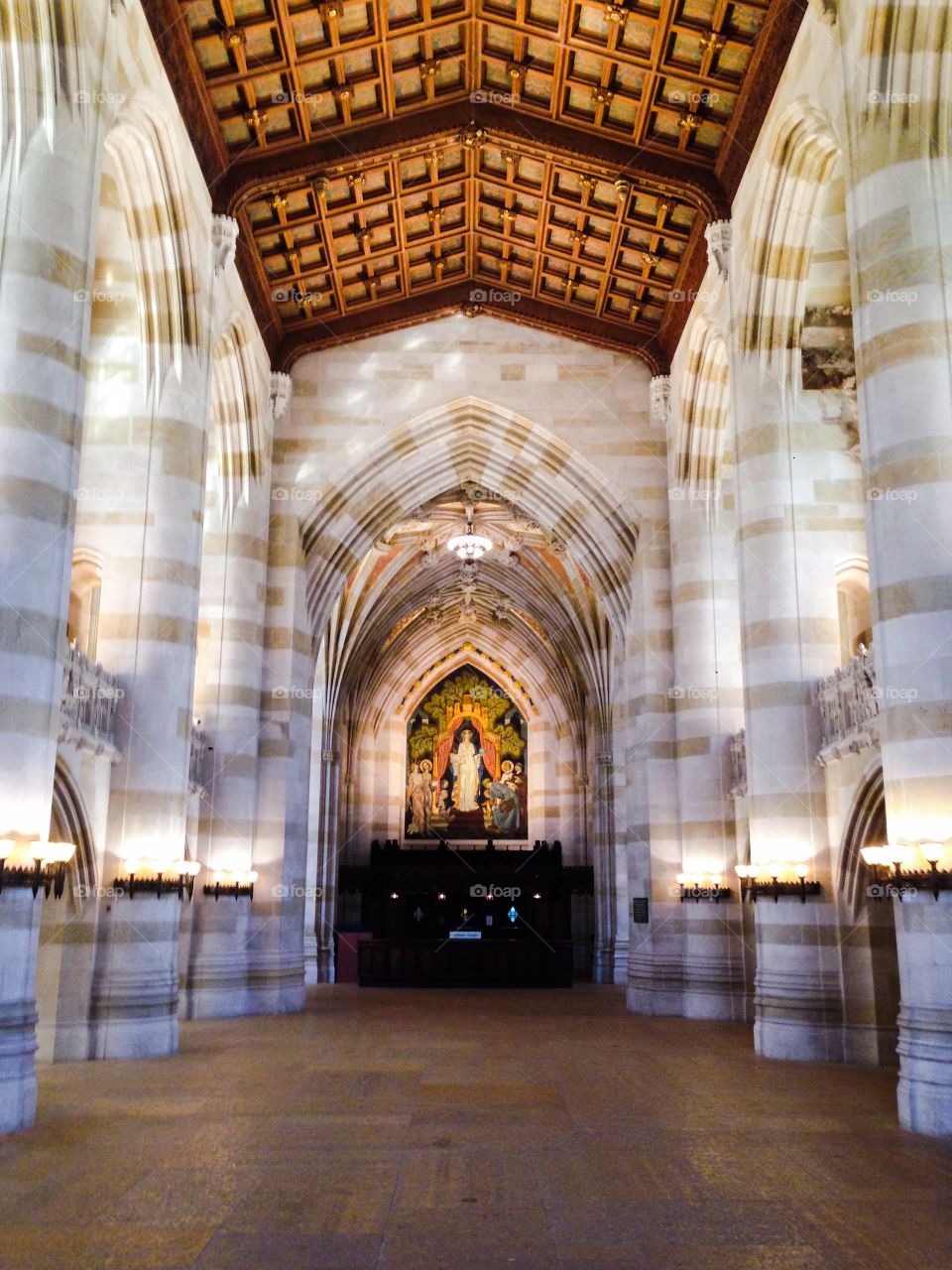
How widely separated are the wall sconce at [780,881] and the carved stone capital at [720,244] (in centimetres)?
915

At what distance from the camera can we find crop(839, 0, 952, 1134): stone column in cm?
1045

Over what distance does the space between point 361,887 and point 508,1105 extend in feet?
92.9

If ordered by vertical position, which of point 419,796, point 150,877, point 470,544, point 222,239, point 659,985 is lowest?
point 659,985

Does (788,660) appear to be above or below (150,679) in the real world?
above

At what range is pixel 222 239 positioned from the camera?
725 inches

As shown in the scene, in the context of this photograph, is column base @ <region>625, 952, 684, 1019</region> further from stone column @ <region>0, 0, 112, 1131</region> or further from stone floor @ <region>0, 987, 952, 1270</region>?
stone column @ <region>0, 0, 112, 1131</region>

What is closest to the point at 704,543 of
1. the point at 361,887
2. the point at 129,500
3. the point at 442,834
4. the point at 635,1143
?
the point at 129,500

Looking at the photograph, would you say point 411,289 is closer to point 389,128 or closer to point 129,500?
point 389,128

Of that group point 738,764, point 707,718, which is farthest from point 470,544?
point 738,764

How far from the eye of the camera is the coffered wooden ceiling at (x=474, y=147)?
53.6 feet

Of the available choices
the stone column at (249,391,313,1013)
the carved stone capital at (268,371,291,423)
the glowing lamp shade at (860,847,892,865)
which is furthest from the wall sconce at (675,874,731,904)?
the carved stone capital at (268,371,291,423)

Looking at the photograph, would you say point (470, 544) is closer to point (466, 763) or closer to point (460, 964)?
point (460, 964)

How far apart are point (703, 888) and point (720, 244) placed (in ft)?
35.8

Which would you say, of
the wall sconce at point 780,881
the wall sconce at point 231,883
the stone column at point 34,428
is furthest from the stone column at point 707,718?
the stone column at point 34,428
